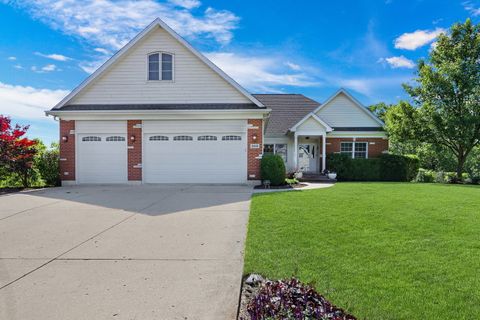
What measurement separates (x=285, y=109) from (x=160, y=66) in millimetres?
10774

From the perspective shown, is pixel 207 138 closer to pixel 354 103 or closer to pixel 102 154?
pixel 102 154

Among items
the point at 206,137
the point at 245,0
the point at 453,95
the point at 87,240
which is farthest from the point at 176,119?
the point at 453,95

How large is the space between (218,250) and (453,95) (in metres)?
19.9

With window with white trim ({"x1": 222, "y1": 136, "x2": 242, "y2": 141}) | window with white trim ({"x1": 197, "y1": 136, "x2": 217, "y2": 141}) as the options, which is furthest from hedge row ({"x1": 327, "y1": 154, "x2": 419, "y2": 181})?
window with white trim ({"x1": 197, "y1": 136, "x2": 217, "y2": 141})

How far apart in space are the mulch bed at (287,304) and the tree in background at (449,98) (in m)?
19.1

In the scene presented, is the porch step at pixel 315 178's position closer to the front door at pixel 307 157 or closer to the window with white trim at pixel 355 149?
the front door at pixel 307 157

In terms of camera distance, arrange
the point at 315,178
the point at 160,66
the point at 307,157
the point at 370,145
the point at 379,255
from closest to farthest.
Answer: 1. the point at 379,255
2. the point at 160,66
3. the point at 315,178
4. the point at 370,145
5. the point at 307,157

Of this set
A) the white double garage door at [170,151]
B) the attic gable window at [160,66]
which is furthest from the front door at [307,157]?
the attic gable window at [160,66]

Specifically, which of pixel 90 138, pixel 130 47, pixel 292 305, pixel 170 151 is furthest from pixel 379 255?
pixel 130 47

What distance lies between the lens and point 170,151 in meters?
13.8

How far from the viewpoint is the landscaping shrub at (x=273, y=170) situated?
13102 mm

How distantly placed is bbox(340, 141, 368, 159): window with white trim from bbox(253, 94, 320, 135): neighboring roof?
358cm

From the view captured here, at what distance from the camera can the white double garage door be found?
1368cm

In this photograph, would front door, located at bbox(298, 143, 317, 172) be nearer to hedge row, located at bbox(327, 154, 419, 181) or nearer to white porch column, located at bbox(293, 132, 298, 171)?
white porch column, located at bbox(293, 132, 298, 171)
